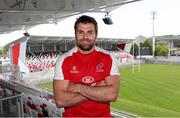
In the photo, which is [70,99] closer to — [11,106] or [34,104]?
[11,106]

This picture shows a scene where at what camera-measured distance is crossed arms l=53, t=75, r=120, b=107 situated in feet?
6.33

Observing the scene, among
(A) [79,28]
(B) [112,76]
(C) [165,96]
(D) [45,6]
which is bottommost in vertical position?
(C) [165,96]

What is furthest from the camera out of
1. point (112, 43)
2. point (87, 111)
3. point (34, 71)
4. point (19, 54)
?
point (112, 43)

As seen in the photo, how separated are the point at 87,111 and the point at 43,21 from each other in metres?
13.4

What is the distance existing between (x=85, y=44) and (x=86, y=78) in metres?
0.19

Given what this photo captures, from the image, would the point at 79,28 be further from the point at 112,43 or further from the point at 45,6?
the point at 112,43

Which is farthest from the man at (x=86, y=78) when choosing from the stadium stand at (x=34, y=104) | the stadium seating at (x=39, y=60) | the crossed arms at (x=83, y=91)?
the stadium seating at (x=39, y=60)

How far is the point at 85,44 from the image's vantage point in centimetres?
198

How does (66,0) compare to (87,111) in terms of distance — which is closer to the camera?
(87,111)

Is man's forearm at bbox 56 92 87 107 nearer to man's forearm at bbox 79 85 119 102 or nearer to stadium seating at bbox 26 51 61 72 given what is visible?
man's forearm at bbox 79 85 119 102

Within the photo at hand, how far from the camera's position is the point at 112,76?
6.61 ft

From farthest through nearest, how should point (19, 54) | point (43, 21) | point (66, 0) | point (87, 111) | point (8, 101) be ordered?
1. point (43, 21)
2. point (19, 54)
3. point (66, 0)
4. point (8, 101)
5. point (87, 111)

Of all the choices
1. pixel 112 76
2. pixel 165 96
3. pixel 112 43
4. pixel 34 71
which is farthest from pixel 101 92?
pixel 112 43

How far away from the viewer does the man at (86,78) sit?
1.94 m
